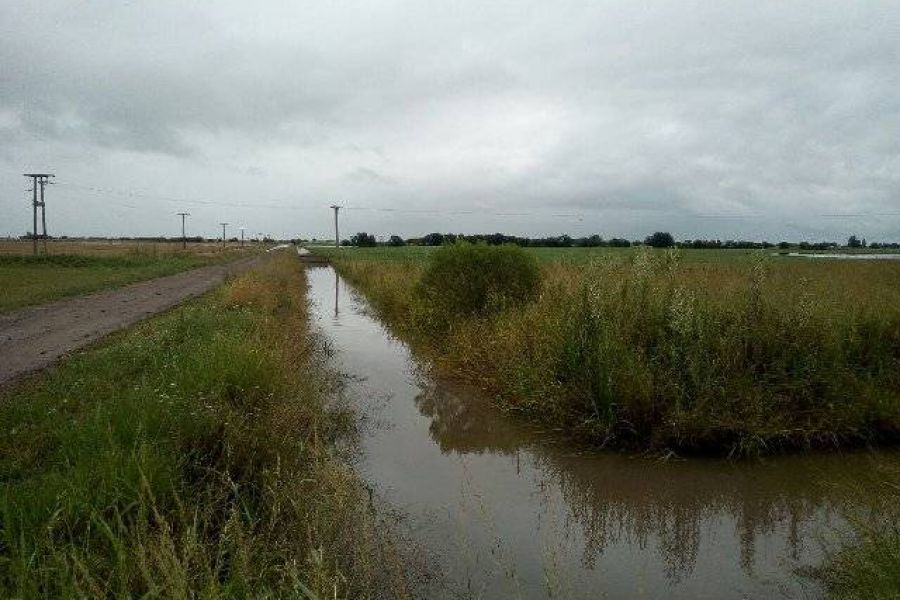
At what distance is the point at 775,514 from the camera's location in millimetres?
5000

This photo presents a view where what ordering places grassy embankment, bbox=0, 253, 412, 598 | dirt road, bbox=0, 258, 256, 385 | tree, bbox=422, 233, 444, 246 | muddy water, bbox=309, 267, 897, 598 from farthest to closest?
tree, bbox=422, 233, 444, 246 < dirt road, bbox=0, 258, 256, 385 < muddy water, bbox=309, 267, 897, 598 < grassy embankment, bbox=0, 253, 412, 598

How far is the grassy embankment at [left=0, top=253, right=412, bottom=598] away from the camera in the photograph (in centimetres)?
305

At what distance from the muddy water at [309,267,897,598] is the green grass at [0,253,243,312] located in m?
13.4

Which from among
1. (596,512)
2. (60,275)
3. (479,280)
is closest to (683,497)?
(596,512)

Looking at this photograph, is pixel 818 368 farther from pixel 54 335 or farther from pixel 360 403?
pixel 54 335

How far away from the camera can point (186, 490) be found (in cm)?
397

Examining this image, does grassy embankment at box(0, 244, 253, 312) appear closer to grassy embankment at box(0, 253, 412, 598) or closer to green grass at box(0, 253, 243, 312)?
green grass at box(0, 253, 243, 312)

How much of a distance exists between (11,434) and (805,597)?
258 inches

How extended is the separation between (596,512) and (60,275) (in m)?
27.6

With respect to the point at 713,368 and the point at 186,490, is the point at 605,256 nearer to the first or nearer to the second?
Result: the point at 713,368

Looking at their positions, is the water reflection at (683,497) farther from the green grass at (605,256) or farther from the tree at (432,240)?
the tree at (432,240)

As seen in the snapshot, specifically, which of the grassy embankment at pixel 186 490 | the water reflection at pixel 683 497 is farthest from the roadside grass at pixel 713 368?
the grassy embankment at pixel 186 490

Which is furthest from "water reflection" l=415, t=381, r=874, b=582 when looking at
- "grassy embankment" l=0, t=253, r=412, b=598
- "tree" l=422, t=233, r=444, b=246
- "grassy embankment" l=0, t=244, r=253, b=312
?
"tree" l=422, t=233, r=444, b=246

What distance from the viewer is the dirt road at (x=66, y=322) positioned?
28.4ft
